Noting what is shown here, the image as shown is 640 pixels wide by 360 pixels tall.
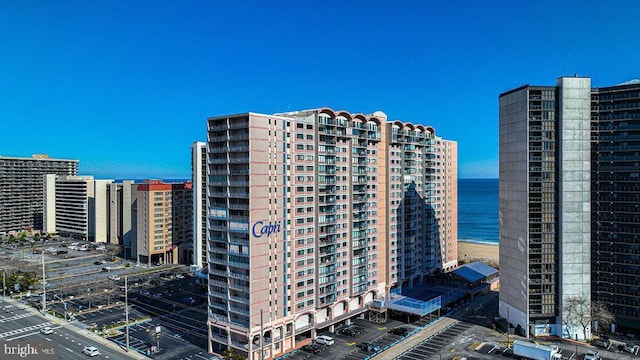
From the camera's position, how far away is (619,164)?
3292 inches

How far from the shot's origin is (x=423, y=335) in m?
85.2

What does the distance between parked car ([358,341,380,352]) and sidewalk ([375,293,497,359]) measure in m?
1.57

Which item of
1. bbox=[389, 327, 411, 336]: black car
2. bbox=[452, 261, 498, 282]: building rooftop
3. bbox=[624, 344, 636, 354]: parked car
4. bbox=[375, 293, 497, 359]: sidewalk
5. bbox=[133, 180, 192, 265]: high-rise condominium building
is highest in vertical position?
bbox=[133, 180, 192, 265]: high-rise condominium building

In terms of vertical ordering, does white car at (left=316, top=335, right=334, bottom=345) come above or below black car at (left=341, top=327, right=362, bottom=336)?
above

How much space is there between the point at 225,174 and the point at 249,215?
879 cm

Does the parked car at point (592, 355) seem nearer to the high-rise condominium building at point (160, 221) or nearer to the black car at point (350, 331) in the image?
the black car at point (350, 331)

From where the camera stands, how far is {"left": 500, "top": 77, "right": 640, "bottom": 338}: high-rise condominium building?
82.1 metres

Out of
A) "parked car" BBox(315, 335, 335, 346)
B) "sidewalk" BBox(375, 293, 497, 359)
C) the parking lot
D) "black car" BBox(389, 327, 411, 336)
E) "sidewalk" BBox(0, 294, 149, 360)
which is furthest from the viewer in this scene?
"black car" BBox(389, 327, 411, 336)

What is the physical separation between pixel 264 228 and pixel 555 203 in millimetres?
55311

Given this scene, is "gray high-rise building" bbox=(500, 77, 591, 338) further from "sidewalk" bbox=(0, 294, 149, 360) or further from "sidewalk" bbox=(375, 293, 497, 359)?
"sidewalk" bbox=(0, 294, 149, 360)

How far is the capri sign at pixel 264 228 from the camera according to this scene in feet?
236

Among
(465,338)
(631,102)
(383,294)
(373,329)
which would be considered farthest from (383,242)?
(631,102)

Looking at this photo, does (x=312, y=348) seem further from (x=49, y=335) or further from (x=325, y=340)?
(x=49, y=335)

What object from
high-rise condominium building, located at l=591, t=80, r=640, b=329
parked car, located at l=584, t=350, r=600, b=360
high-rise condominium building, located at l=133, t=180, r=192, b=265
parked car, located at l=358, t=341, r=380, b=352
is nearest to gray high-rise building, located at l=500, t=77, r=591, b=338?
high-rise condominium building, located at l=591, t=80, r=640, b=329
